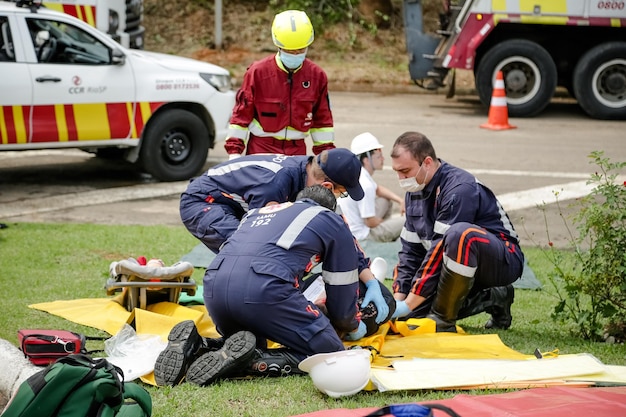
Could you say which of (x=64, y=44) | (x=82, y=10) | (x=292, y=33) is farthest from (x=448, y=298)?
(x=82, y=10)

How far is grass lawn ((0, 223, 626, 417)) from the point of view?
4.61m

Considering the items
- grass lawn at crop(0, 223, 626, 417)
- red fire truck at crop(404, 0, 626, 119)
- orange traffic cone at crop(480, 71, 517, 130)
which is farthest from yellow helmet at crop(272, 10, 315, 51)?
red fire truck at crop(404, 0, 626, 119)

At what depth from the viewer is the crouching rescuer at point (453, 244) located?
5.89m

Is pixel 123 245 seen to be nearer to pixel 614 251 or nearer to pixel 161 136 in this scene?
pixel 161 136

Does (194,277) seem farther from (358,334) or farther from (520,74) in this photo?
(520,74)

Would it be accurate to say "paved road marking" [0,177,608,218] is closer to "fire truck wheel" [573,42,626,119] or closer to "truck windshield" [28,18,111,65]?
"truck windshield" [28,18,111,65]

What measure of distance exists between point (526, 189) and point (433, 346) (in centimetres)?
562

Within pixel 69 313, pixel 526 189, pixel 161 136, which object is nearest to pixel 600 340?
pixel 69 313

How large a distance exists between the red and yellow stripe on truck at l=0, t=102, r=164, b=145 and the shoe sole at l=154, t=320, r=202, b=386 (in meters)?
5.59

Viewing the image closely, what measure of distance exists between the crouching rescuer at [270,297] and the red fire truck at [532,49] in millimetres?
10605

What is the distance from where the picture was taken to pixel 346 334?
18.2 feet

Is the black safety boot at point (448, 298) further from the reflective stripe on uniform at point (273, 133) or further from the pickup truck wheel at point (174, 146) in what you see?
the pickup truck wheel at point (174, 146)

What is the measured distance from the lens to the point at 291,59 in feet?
23.9

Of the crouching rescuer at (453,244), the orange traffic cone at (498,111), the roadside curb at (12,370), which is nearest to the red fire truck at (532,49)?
the orange traffic cone at (498,111)
